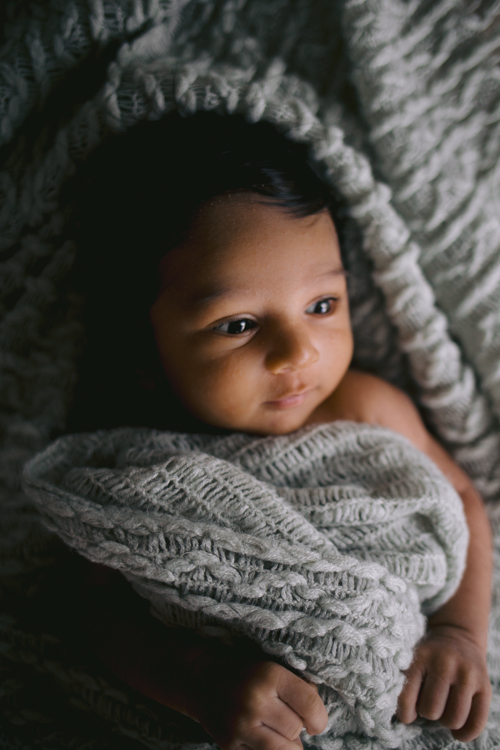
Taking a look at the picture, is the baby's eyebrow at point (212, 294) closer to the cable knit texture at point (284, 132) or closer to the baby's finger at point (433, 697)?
the cable knit texture at point (284, 132)

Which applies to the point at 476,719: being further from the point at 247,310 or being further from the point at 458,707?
the point at 247,310

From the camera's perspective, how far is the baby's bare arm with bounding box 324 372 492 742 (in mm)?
697

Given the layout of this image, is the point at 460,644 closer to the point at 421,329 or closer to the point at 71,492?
the point at 421,329

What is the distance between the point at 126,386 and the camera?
961 mm

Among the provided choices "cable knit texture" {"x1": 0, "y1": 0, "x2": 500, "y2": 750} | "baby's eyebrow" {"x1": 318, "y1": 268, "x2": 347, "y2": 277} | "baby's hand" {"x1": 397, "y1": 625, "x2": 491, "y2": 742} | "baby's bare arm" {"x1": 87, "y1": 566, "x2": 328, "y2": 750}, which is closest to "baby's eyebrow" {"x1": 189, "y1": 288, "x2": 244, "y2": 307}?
"baby's eyebrow" {"x1": 318, "y1": 268, "x2": 347, "y2": 277}

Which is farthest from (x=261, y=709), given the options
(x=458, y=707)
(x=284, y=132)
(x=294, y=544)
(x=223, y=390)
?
(x=284, y=132)

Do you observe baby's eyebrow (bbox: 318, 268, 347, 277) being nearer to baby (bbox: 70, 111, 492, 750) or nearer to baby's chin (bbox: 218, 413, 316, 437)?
baby (bbox: 70, 111, 492, 750)

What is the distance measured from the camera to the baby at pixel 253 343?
69 centimetres

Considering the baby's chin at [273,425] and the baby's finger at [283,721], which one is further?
the baby's chin at [273,425]

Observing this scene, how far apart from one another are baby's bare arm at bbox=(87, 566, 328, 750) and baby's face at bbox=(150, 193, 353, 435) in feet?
1.10

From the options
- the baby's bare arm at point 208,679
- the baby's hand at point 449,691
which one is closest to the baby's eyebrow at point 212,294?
the baby's bare arm at point 208,679

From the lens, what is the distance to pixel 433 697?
69cm

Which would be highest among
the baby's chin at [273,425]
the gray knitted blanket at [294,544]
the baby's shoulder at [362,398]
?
the baby's shoulder at [362,398]

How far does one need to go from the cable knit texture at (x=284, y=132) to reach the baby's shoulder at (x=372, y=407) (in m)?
0.06
